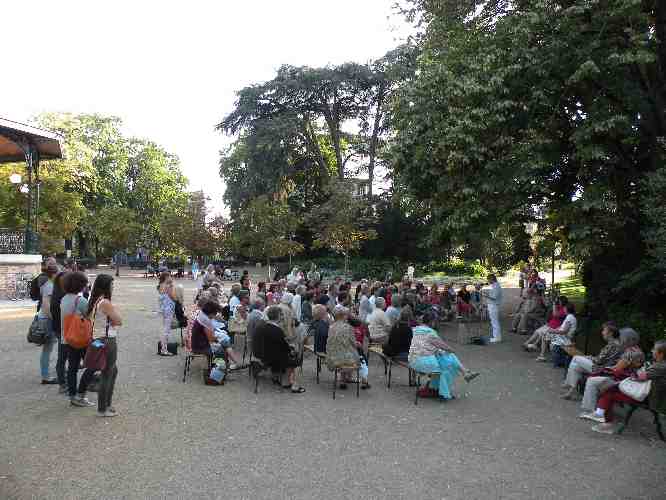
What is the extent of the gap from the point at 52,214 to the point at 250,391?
3032 centimetres

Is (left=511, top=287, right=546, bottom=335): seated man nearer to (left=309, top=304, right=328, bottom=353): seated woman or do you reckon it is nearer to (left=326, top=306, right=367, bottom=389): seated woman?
(left=309, top=304, right=328, bottom=353): seated woman

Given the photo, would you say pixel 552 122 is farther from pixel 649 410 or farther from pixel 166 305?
pixel 166 305

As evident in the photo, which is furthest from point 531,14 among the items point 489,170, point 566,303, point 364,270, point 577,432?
point 364,270

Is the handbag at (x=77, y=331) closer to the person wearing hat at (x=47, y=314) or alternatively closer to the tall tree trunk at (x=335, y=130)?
the person wearing hat at (x=47, y=314)

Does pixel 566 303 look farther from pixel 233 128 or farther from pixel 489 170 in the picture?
pixel 233 128

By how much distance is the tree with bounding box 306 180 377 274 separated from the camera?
32281mm

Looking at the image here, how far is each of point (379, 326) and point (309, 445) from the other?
4.67 metres

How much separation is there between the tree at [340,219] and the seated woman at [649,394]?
83.4 feet

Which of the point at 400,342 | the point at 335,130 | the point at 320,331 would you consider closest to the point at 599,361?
the point at 400,342

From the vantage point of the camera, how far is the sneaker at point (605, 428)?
6879mm

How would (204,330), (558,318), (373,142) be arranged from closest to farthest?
(204,330), (558,318), (373,142)

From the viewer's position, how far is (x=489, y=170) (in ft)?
43.0

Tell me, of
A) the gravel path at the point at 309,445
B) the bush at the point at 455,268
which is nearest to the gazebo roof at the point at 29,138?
the gravel path at the point at 309,445

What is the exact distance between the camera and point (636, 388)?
681 centimetres
